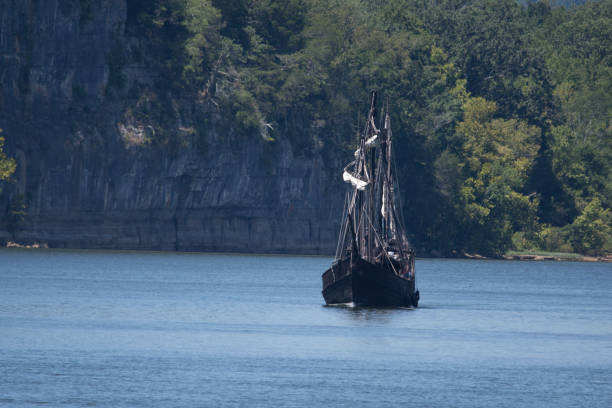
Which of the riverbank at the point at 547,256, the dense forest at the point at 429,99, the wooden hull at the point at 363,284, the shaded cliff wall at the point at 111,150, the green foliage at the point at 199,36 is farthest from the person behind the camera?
the riverbank at the point at 547,256

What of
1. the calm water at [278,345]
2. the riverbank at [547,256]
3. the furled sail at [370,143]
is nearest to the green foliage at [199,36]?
the calm water at [278,345]

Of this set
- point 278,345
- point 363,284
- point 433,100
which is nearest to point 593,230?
point 433,100

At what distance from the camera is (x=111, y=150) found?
11944 cm

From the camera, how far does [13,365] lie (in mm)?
44719

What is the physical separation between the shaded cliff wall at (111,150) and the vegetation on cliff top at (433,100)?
9.97ft

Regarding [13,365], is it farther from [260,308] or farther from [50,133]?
[50,133]

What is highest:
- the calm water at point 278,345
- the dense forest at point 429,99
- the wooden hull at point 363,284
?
the dense forest at point 429,99

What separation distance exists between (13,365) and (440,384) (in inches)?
528

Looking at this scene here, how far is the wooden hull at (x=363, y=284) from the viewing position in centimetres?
6588

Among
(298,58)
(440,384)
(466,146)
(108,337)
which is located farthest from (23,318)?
(466,146)

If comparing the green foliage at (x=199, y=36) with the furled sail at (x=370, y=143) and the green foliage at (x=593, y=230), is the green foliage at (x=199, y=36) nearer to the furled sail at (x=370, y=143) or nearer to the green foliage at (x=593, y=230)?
the green foliage at (x=593, y=230)

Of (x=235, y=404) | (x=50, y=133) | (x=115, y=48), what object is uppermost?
(x=115, y=48)

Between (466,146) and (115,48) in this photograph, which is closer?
(115,48)

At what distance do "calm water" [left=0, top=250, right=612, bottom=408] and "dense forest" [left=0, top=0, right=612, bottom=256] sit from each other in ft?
115
